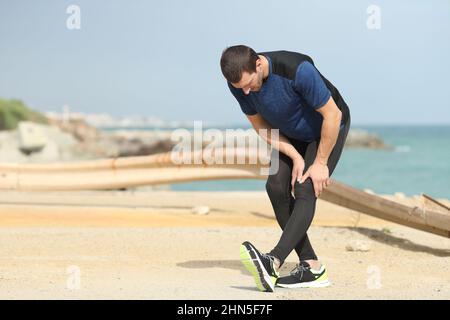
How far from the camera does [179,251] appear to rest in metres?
6.39

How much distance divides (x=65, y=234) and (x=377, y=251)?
253 cm

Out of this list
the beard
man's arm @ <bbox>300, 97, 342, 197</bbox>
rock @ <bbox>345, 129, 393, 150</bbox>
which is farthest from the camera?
rock @ <bbox>345, 129, 393, 150</bbox>

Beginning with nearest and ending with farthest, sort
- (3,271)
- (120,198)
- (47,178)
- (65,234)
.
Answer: (3,271) < (65,234) < (47,178) < (120,198)

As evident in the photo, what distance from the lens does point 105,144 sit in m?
36.4

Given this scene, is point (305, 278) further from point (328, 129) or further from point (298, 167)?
point (328, 129)

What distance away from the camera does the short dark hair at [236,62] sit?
4.36 m

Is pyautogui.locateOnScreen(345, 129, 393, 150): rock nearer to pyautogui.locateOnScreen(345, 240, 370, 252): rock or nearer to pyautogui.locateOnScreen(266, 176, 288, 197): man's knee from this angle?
pyautogui.locateOnScreen(345, 240, 370, 252): rock

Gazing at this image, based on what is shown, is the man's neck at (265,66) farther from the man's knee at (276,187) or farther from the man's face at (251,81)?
the man's knee at (276,187)

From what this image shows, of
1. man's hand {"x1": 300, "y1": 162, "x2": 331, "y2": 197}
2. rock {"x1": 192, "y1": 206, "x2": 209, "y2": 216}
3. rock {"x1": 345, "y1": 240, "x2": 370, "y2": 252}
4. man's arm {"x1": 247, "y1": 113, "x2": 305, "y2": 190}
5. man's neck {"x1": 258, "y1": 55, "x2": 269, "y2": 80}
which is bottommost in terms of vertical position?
rock {"x1": 192, "y1": 206, "x2": 209, "y2": 216}

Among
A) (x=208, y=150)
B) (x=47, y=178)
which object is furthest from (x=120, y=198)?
(x=208, y=150)

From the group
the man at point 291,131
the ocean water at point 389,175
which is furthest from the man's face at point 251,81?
the ocean water at point 389,175

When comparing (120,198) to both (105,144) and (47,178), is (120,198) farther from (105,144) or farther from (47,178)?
(105,144)

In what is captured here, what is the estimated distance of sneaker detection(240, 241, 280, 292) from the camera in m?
4.51

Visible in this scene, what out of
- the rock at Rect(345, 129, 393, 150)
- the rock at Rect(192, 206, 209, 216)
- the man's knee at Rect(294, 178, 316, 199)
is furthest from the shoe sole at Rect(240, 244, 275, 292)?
the rock at Rect(345, 129, 393, 150)
